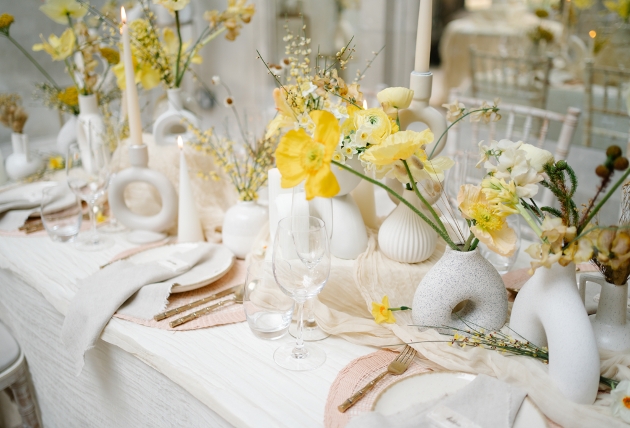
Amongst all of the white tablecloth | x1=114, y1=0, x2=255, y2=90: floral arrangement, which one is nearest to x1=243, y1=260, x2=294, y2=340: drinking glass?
the white tablecloth

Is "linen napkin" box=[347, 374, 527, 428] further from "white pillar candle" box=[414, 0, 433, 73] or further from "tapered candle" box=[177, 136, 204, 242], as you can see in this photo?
"tapered candle" box=[177, 136, 204, 242]

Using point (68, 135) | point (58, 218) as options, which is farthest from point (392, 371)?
point (68, 135)

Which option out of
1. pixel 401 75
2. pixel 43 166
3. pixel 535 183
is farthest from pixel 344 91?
pixel 401 75

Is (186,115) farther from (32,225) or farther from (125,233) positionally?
(32,225)

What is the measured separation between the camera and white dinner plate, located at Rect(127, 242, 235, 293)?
1108 mm

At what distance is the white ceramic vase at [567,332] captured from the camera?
74cm

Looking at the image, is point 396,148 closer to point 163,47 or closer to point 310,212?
point 310,212

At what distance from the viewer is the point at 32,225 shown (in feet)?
4.71

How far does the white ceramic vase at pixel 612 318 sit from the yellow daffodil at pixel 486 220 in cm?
15

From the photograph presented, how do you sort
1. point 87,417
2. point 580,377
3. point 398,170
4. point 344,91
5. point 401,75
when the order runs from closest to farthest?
point 580,377 < point 398,170 < point 344,91 < point 87,417 < point 401,75

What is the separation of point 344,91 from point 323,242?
262 mm

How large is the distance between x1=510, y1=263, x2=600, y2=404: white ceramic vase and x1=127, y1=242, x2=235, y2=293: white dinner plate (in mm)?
611

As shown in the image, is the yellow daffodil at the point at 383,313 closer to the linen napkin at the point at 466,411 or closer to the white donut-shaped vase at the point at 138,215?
the linen napkin at the point at 466,411

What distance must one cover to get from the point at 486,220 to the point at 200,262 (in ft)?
2.08
